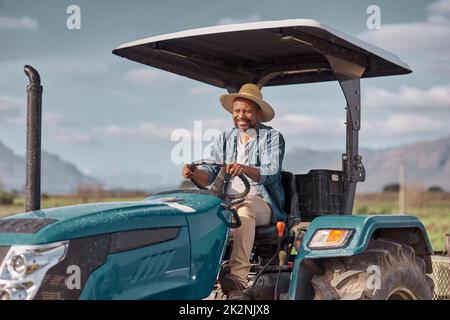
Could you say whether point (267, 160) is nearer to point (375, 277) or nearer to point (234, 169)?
point (234, 169)

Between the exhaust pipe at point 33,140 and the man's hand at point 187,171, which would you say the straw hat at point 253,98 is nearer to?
the man's hand at point 187,171

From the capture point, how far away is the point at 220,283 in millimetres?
5199

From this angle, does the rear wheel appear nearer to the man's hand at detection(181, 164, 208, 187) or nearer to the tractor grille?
the man's hand at detection(181, 164, 208, 187)

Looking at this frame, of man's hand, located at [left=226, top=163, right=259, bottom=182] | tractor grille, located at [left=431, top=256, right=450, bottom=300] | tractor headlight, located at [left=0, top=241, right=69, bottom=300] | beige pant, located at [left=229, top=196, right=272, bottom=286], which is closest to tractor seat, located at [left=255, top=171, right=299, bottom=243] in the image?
beige pant, located at [left=229, top=196, right=272, bottom=286]

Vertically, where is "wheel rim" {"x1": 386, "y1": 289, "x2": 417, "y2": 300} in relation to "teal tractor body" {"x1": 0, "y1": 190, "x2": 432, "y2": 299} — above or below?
below

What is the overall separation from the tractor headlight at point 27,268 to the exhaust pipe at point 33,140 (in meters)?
1.67

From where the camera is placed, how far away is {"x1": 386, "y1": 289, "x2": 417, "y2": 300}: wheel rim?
5.17 metres

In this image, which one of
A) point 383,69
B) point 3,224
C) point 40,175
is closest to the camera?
point 3,224

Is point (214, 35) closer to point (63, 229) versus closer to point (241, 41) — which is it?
point (241, 41)

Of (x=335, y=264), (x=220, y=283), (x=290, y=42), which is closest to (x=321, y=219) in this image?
(x=335, y=264)

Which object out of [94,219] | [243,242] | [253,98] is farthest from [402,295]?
[94,219]

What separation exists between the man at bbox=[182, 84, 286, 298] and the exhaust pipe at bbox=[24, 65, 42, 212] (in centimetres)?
123

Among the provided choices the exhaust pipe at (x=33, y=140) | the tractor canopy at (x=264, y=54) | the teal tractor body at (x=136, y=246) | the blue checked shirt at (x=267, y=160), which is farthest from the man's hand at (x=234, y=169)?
the exhaust pipe at (x=33, y=140)
